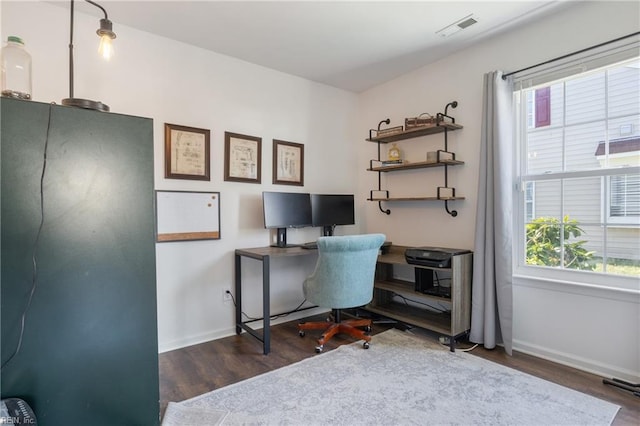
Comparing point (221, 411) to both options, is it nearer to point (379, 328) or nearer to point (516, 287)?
point (379, 328)

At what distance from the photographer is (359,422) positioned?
67.0 inches

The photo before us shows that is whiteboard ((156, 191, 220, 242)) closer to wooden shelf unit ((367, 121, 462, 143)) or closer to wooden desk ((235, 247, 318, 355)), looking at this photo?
wooden desk ((235, 247, 318, 355))

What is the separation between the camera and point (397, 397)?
1.92 m

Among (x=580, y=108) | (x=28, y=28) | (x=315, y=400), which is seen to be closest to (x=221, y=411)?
(x=315, y=400)

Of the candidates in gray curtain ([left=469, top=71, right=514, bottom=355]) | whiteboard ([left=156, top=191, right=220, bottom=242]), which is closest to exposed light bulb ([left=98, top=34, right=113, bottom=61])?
whiteboard ([left=156, top=191, right=220, bottom=242])

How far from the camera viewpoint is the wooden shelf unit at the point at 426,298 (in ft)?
8.39

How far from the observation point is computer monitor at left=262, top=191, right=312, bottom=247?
295 cm

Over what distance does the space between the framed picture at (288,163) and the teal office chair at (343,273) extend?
1.09 meters

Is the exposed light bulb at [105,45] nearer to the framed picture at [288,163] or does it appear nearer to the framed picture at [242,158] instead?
the framed picture at [242,158]

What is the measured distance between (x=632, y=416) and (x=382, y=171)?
260 cm

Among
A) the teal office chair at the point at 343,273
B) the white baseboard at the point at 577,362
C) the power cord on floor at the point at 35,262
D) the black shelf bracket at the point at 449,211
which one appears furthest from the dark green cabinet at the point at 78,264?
the white baseboard at the point at 577,362

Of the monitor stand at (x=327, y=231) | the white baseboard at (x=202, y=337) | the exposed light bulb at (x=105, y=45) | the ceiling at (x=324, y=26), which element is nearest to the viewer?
the exposed light bulb at (x=105, y=45)

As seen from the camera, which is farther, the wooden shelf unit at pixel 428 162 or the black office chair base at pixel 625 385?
the wooden shelf unit at pixel 428 162

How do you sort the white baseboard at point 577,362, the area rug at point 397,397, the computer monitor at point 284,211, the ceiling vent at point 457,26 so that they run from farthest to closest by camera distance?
the computer monitor at point 284,211 < the ceiling vent at point 457,26 < the white baseboard at point 577,362 < the area rug at point 397,397
